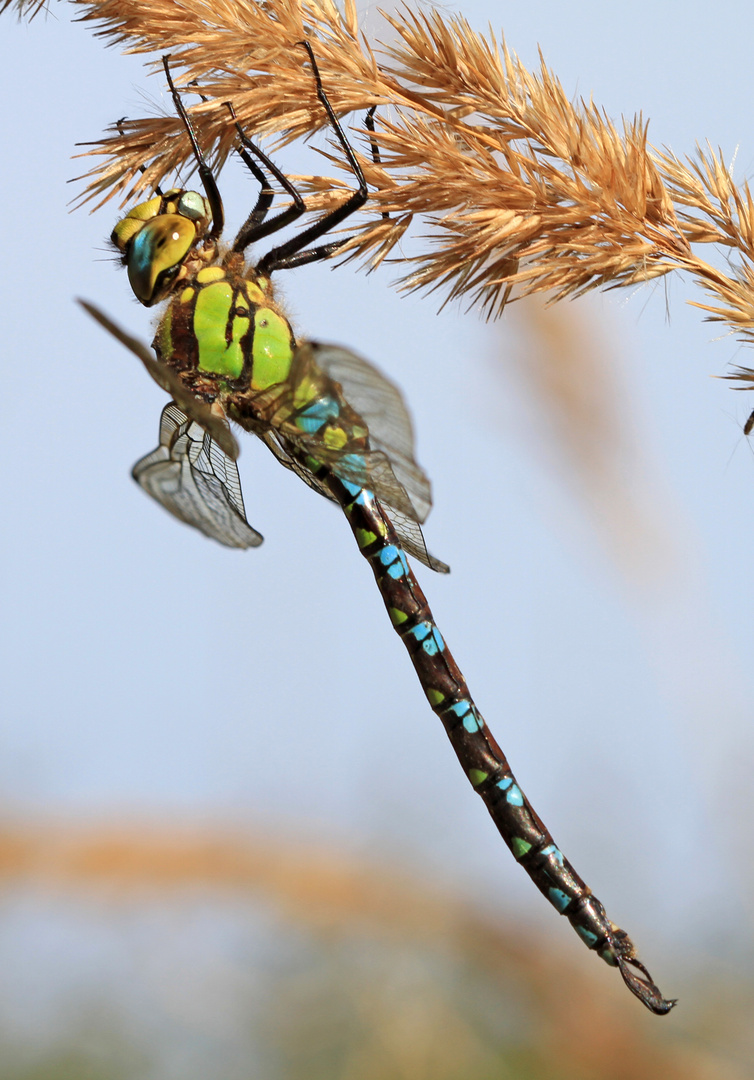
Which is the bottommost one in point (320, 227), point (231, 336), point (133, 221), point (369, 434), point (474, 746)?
point (474, 746)

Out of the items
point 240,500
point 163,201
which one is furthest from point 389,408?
point 163,201

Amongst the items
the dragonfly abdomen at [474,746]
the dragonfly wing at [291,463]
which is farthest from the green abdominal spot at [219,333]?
the dragonfly abdomen at [474,746]

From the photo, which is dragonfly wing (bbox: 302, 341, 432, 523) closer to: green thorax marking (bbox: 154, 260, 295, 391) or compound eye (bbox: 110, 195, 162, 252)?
green thorax marking (bbox: 154, 260, 295, 391)

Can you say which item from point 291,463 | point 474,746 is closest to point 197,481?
point 291,463

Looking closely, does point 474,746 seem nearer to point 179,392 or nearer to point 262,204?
point 179,392

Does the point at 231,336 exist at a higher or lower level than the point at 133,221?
lower

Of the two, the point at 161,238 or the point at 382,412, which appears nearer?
the point at 382,412
